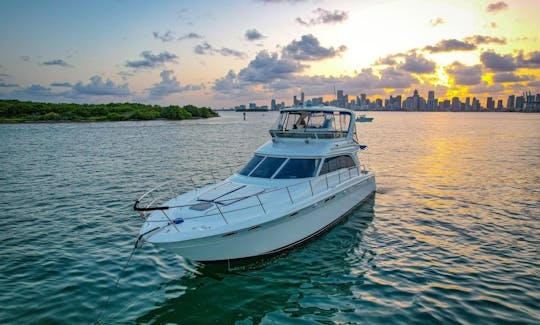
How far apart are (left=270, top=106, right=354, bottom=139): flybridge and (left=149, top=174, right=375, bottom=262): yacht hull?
365 cm

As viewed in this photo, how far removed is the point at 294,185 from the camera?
11742 mm

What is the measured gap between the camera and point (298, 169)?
1277 cm

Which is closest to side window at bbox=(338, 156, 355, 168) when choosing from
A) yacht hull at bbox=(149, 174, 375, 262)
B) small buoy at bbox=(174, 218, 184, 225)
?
yacht hull at bbox=(149, 174, 375, 262)

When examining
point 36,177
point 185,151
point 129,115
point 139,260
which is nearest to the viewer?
point 139,260

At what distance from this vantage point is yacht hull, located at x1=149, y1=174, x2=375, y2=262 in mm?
8647

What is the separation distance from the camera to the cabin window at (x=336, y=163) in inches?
527

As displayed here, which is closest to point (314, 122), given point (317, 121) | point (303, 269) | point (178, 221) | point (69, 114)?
point (317, 121)

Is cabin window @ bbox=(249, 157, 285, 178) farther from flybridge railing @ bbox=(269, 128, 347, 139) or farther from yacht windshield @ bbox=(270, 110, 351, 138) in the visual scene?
yacht windshield @ bbox=(270, 110, 351, 138)

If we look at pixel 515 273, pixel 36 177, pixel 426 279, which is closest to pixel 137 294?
pixel 426 279

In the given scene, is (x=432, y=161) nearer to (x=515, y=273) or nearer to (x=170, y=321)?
(x=515, y=273)

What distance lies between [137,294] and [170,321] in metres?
1.51

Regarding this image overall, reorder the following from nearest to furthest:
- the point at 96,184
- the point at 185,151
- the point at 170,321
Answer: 1. the point at 170,321
2. the point at 96,184
3. the point at 185,151

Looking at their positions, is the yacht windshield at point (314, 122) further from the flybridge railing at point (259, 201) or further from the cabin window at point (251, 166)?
the flybridge railing at point (259, 201)

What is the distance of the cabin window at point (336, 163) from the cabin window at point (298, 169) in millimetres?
412
